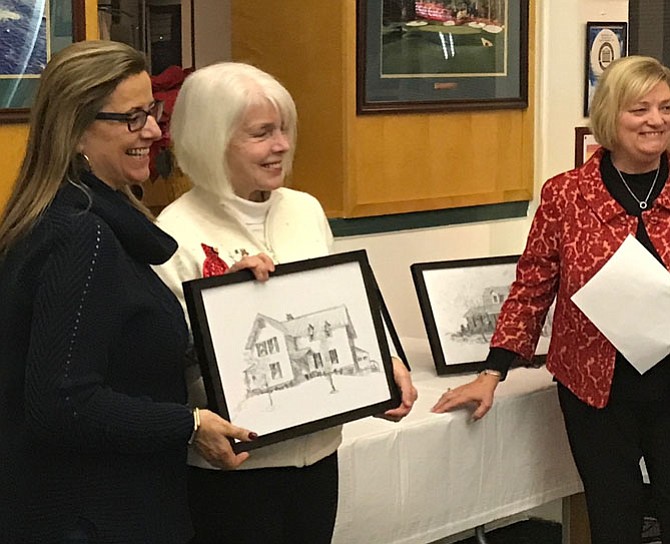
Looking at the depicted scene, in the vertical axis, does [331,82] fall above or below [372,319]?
above

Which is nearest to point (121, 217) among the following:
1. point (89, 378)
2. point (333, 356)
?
point (89, 378)

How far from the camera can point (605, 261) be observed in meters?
2.43

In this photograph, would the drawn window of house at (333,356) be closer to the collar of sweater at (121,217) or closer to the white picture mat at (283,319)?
the white picture mat at (283,319)

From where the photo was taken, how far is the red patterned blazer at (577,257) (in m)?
2.43

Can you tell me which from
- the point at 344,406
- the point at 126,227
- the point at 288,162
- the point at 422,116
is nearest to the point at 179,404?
the point at 126,227

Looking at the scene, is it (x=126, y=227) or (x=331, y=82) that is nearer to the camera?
(x=126, y=227)

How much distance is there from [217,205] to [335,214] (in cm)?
122

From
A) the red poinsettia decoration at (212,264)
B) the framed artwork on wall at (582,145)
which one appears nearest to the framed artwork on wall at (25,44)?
the red poinsettia decoration at (212,264)

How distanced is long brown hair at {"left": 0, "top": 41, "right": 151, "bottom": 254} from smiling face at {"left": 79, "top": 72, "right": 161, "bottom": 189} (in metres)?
0.01

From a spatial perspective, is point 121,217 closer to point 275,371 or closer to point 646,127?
point 275,371

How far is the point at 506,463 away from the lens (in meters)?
2.72

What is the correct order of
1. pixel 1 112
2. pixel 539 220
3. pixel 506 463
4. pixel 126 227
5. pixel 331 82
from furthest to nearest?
pixel 331 82 → pixel 506 463 → pixel 539 220 → pixel 1 112 → pixel 126 227

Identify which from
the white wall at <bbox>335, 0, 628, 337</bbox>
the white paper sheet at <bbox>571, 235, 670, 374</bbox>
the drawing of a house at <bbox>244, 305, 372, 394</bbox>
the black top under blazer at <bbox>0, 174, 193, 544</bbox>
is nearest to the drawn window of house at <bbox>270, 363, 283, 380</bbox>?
the drawing of a house at <bbox>244, 305, 372, 394</bbox>

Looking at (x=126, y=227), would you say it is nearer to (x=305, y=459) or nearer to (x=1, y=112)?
(x=305, y=459)
